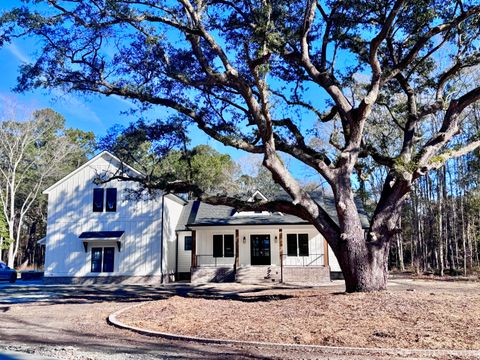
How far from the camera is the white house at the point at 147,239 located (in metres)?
23.2

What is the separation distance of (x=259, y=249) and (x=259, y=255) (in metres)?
0.34

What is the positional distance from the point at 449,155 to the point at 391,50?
378cm

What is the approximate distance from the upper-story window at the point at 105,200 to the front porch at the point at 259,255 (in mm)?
4860

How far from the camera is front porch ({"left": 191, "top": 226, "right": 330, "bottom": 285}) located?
22.0m

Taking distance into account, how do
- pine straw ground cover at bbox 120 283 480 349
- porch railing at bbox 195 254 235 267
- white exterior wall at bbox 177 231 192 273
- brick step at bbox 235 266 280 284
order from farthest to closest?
white exterior wall at bbox 177 231 192 273
porch railing at bbox 195 254 235 267
brick step at bbox 235 266 280 284
pine straw ground cover at bbox 120 283 480 349

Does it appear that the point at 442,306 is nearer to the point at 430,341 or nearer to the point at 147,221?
the point at 430,341

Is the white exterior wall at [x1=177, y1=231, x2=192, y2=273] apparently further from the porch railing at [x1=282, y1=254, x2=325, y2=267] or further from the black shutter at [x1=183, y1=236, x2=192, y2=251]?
the porch railing at [x1=282, y1=254, x2=325, y2=267]

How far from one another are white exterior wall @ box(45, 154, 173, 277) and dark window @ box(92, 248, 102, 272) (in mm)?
243

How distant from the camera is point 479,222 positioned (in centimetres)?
2966

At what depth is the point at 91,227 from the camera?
2406 cm

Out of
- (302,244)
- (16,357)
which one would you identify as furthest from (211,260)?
(16,357)

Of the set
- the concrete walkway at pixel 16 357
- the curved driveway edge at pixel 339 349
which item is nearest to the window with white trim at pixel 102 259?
the curved driveway edge at pixel 339 349

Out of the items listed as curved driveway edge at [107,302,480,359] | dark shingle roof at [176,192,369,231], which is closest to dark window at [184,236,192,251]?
dark shingle roof at [176,192,369,231]

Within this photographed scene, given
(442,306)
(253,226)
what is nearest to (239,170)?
(253,226)
